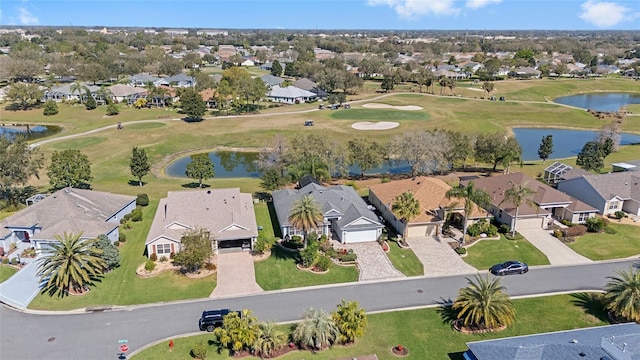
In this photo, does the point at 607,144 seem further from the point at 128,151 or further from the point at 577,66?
the point at 577,66

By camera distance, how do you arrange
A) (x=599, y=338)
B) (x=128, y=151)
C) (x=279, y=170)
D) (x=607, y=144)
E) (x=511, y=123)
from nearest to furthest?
(x=599, y=338)
(x=279, y=170)
(x=607, y=144)
(x=128, y=151)
(x=511, y=123)

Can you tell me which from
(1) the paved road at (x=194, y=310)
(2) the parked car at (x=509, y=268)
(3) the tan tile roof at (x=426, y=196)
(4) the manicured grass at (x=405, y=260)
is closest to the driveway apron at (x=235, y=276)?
(1) the paved road at (x=194, y=310)

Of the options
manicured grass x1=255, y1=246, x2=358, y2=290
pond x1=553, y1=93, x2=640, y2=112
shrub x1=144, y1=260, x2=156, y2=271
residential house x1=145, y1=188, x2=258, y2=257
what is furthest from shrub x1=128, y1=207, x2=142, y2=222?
pond x1=553, y1=93, x2=640, y2=112

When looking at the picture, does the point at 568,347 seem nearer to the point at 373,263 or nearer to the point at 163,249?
the point at 373,263

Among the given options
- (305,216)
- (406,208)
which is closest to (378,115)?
(406,208)

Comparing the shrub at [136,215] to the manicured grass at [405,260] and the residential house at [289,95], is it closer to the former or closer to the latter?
the manicured grass at [405,260]

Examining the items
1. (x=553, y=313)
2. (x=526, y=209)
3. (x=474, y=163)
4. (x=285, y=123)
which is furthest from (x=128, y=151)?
(x=553, y=313)
